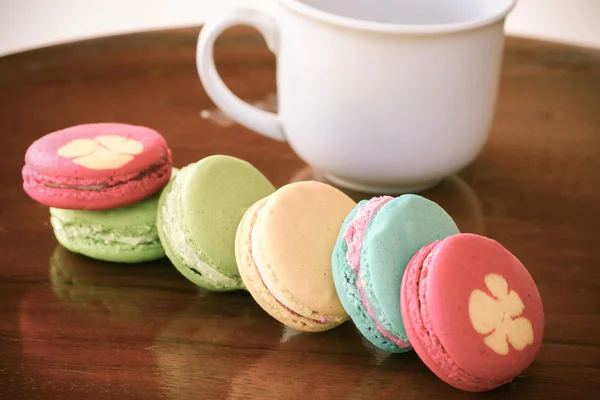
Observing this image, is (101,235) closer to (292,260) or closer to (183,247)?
(183,247)

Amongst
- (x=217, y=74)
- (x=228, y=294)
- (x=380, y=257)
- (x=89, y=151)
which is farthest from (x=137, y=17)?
(x=380, y=257)

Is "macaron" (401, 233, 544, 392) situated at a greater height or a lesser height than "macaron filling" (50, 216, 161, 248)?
greater

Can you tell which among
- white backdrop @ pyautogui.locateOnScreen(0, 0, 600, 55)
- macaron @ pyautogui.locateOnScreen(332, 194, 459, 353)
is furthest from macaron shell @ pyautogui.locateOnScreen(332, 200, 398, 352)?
white backdrop @ pyautogui.locateOnScreen(0, 0, 600, 55)

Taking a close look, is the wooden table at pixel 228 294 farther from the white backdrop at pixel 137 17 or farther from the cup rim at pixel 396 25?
the white backdrop at pixel 137 17

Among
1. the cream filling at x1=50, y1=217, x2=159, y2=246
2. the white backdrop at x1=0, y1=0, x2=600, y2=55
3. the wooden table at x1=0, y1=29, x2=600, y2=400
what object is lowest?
the white backdrop at x1=0, y1=0, x2=600, y2=55

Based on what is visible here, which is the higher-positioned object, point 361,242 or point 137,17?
point 361,242

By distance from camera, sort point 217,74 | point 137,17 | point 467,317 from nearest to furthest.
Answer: point 467,317 → point 217,74 → point 137,17

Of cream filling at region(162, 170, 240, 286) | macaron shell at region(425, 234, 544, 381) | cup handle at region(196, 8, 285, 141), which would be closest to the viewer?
macaron shell at region(425, 234, 544, 381)

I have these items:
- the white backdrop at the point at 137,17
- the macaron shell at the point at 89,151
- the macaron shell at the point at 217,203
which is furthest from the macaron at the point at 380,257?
the white backdrop at the point at 137,17

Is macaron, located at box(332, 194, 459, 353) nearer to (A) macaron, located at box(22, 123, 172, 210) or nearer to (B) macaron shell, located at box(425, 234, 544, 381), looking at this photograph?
(B) macaron shell, located at box(425, 234, 544, 381)
